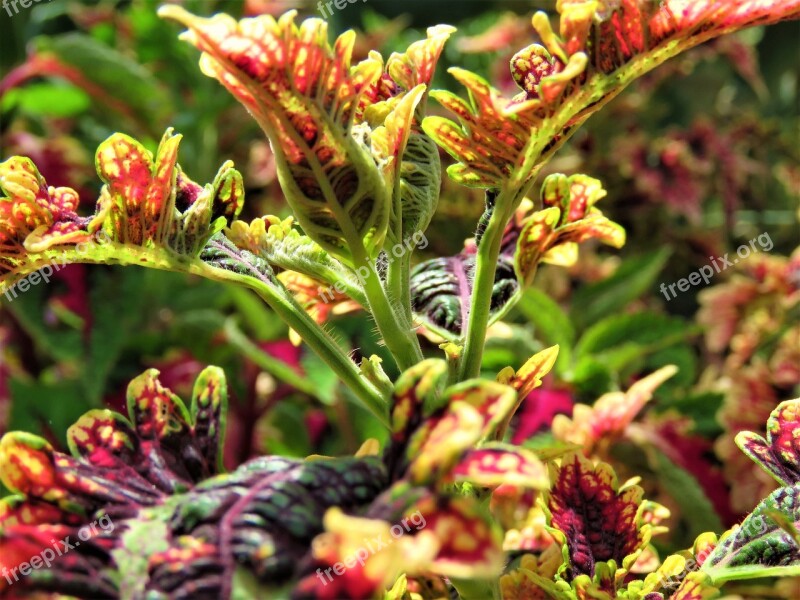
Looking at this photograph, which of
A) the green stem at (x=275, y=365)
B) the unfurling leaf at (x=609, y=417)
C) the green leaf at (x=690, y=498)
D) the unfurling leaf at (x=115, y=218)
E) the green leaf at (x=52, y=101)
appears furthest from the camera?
the green leaf at (x=52, y=101)

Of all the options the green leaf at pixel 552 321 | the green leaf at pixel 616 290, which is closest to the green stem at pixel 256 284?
the green leaf at pixel 552 321

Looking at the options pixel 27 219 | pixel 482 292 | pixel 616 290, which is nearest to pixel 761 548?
pixel 482 292

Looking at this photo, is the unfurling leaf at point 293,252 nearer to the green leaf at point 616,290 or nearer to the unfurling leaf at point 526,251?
the unfurling leaf at point 526,251

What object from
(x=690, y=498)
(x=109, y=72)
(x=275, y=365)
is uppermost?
(x=109, y=72)

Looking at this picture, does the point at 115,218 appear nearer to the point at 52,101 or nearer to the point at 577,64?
the point at 577,64

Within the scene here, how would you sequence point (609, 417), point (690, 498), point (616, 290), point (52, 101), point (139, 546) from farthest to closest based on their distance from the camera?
point (52, 101), point (616, 290), point (690, 498), point (609, 417), point (139, 546)

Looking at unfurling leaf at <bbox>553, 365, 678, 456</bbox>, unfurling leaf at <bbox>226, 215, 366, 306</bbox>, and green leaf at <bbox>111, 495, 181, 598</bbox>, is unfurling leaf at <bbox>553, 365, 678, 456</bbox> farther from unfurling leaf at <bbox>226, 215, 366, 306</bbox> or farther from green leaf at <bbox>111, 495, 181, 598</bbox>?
green leaf at <bbox>111, 495, 181, 598</bbox>

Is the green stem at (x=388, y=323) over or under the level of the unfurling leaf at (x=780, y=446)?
over

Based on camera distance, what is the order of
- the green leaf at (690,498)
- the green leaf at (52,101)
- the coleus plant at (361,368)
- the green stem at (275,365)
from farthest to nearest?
the green leaf at (52,101) → the green stem at (275,365) → the green leaf at (690,498) → the coleus plant at (361,368)
